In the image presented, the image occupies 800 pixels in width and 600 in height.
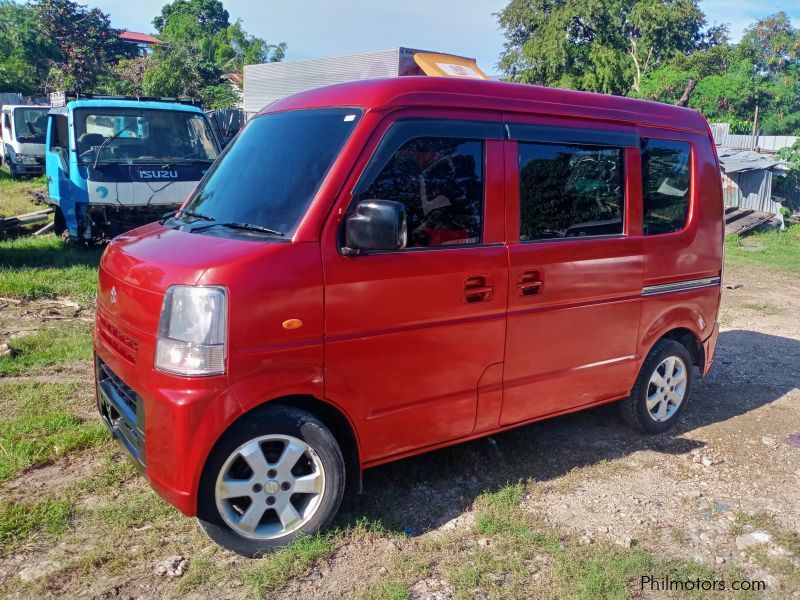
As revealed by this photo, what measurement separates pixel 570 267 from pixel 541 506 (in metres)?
1.41

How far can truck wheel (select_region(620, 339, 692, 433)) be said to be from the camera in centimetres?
485

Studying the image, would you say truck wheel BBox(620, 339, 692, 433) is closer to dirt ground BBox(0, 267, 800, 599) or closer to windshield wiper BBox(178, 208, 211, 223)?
dirt ground BBox(0, 267, 800, 599)

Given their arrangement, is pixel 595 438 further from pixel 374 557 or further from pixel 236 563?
pixel 236 563

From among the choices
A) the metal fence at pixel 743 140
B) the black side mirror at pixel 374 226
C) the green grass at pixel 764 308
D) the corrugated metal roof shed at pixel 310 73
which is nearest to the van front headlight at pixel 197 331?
the black side mirror at pixel 374 226

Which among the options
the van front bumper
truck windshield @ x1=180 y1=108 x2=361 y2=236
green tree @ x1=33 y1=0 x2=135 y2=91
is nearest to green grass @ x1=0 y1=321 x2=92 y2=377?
truck windshield @ x1=180 y1=108 x2=361 y2=236

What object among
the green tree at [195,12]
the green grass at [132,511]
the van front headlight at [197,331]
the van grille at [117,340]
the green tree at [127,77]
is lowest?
the green grass at [132,511]

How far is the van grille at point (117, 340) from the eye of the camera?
3.21m

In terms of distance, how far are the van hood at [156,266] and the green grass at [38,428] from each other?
1.11 m

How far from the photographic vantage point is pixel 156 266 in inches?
125

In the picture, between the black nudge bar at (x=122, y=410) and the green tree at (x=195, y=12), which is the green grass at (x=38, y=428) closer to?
the black nudge bar at (x=122, y=410)

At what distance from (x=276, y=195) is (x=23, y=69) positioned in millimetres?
40283

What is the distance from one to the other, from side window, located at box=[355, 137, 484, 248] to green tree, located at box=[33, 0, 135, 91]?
38237 mm

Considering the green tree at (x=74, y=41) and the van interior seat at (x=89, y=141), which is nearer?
the van interior seat at (x=89, y=141)

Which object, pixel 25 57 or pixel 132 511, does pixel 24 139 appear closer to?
pixel 132 511
